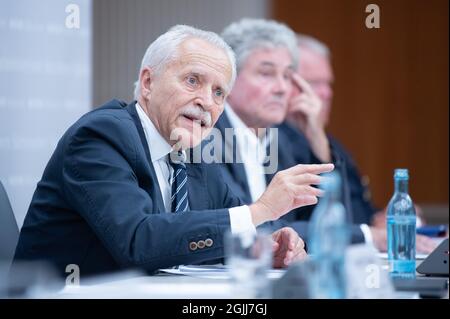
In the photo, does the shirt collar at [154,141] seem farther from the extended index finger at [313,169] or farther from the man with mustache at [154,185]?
the extended index finger at [313,169]

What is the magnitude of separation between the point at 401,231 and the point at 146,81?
79 cm

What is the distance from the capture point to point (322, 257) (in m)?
1.47

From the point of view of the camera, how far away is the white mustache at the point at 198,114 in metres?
2.29

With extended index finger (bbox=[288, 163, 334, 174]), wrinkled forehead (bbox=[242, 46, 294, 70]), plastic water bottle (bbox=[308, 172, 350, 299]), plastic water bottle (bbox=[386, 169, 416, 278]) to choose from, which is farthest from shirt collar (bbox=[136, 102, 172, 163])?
wrinkled forehead (bbox=[242, 46, 294, 70])

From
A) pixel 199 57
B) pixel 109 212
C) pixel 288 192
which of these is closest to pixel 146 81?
pixel 199 57

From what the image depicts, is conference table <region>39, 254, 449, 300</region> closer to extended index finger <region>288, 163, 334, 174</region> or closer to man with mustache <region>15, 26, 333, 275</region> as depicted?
man with mustache <region>15, 26, 333, 275</region>

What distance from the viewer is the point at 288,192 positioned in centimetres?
203

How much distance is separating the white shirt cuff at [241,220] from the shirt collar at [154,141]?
12.6 inches

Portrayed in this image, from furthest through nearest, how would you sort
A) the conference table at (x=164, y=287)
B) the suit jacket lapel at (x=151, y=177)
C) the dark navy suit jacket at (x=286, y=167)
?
1. the dark navy suit jacket at (x=286, y=167)
2. the suit jacket lapel at (x=151, y=177)
3. the conference table at (x=164, y=287)

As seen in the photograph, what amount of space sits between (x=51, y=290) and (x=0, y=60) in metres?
1.01

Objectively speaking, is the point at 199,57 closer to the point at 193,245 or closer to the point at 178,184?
the point at 178,184

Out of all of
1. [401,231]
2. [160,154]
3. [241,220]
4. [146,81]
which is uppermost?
[146,81]

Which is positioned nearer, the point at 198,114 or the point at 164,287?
the point at 164,287

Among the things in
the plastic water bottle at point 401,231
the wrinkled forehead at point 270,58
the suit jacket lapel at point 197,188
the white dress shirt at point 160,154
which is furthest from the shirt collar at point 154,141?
the wrinkled forehead at point 270,58
